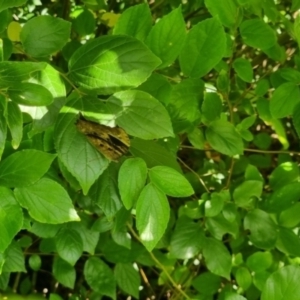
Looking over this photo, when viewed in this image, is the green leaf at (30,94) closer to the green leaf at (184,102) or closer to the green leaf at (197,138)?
the green leaf at (184,102)

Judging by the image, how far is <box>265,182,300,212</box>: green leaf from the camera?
0.95 meters

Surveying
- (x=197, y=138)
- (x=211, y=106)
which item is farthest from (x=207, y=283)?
(x=211, y=106)

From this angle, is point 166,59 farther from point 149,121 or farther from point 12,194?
point 12,194

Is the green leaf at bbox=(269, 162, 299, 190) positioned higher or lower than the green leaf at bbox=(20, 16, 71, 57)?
lower

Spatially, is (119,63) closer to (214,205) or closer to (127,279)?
(214,205)

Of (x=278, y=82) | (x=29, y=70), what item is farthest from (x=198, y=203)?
(x=29, y=70)

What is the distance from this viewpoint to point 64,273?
1.10m

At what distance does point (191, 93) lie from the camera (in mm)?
840

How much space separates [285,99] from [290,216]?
242 mm

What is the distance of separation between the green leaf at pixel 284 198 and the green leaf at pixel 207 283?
247 mm

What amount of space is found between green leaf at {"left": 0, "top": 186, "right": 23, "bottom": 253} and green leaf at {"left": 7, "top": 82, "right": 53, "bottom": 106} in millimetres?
129

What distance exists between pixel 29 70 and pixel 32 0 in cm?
84

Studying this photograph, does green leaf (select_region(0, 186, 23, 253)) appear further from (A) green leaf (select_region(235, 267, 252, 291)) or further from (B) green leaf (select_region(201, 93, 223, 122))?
(A) green leaf (select_region(235, 267, 252, 291))

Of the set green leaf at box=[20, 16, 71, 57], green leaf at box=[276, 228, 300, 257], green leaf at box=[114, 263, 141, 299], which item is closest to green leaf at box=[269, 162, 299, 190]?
green leaf at box=[276, 228, 300, 257]
